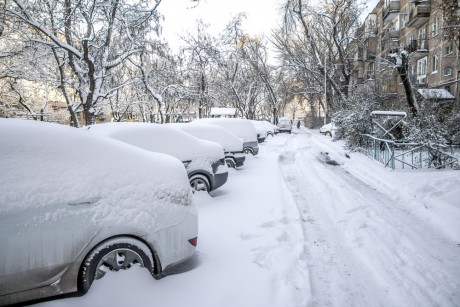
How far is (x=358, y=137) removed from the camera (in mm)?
13641

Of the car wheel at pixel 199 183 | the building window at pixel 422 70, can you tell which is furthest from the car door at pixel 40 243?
the building window at pixel 422 70

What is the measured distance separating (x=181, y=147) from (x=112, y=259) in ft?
11.8

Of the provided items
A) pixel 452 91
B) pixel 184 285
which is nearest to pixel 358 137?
pixel 184 285

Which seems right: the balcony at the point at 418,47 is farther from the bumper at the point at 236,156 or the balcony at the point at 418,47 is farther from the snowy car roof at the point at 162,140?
the snowy car roof at the point at 162,140

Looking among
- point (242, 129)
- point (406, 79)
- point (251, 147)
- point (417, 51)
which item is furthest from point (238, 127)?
point (417, 51)

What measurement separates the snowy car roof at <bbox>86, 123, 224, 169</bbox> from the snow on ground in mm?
960

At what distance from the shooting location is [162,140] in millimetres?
6262

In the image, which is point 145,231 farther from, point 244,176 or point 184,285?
point 244,176

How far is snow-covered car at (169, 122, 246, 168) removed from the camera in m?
9.09

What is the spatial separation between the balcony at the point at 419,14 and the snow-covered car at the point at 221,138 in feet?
79.7

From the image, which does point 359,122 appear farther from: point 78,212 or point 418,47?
point 418,47

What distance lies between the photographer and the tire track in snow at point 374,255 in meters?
3.06

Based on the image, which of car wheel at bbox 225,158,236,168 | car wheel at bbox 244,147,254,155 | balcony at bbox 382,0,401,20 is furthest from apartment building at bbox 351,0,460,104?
car wheel at bbox 225,158,236,168

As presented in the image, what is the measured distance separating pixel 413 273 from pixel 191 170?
4212 mm
